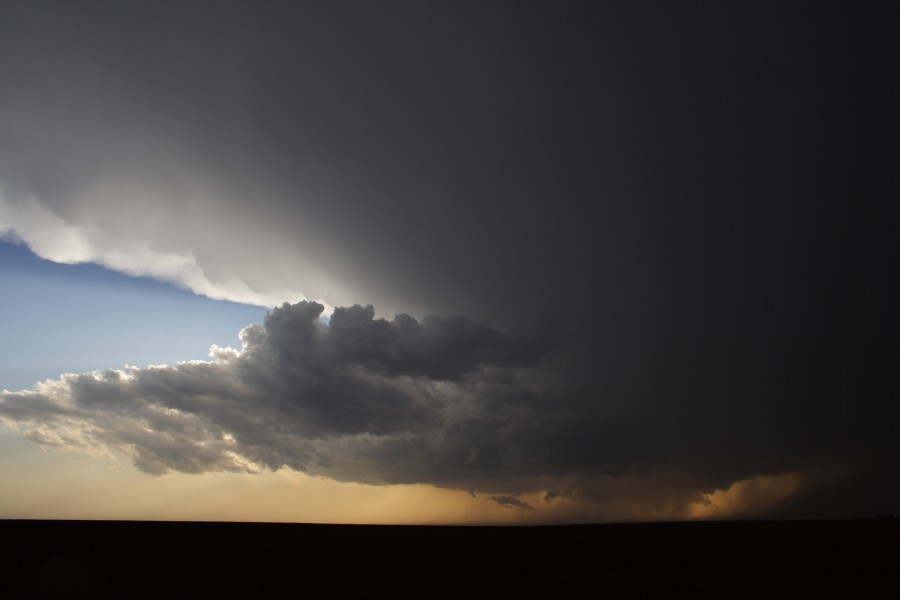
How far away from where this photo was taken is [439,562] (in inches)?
1407

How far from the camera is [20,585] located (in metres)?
28.9

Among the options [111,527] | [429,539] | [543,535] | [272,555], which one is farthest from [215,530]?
[543,535]

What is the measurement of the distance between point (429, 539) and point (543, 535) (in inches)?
384

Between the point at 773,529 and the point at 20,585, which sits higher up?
the point at 773,529

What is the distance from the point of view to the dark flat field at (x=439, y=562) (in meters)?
28.2

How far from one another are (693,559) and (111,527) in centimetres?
4513

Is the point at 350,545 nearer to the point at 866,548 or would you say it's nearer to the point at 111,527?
the point at 111,527

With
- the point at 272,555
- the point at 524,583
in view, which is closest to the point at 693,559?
the point at 524,583

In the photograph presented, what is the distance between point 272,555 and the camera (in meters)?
37.5

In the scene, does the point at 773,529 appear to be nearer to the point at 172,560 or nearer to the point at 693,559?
the point at 693,559

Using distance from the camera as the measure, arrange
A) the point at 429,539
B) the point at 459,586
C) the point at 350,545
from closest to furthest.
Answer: the point at 459,586 < the point at 350,545 < the point at 429,539

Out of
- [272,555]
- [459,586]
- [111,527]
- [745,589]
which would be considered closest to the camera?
[745,589]

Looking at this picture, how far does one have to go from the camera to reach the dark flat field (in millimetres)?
28156

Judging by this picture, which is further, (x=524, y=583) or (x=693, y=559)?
(x=693, y=559)
